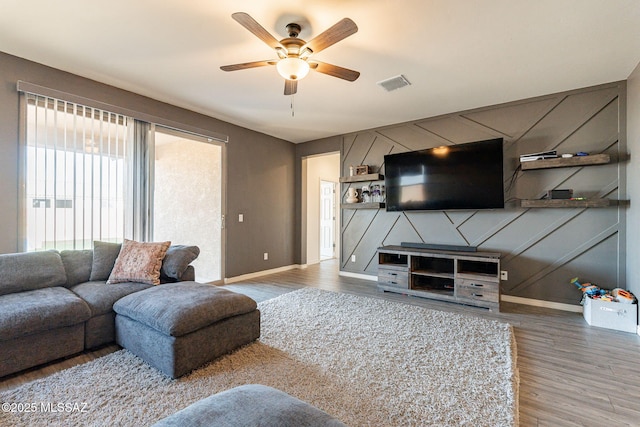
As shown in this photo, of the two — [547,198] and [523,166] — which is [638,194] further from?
[523,166]

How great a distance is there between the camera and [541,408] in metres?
1.73

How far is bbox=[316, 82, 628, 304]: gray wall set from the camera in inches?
129

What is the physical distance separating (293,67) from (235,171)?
114 inches

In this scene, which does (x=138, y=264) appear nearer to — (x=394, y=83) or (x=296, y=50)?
(x=296, y=50)

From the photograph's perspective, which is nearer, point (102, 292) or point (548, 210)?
point (102, 292)

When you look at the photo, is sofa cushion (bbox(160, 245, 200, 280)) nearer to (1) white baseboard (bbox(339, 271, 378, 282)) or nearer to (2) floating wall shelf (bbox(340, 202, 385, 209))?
(2) floating wall shelf (bbox(340, 202, 385, 209))

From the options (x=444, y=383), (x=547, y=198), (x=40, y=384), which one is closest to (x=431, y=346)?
(x=444, y=383)

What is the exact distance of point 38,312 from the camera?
6.64ft

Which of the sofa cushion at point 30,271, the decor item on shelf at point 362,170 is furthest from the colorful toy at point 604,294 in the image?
the sofa cushion at point 30,271

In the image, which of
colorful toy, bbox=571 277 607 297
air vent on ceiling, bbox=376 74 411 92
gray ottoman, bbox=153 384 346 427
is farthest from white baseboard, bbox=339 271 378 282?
gray ottoman, bbox=153 384 346 427

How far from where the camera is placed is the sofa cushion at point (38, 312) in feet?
6.29

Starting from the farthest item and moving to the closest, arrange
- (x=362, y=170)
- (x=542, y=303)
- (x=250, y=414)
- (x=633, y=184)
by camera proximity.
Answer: (x=362, y=170), (x=542, y=303), (x=633, y=184), (x=250, y=414)

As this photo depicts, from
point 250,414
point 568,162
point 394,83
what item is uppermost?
point 394,83

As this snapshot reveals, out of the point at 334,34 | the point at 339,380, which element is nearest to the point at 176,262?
the point at 339,380
